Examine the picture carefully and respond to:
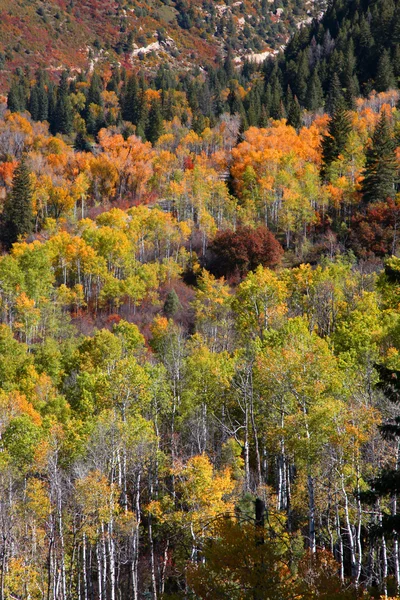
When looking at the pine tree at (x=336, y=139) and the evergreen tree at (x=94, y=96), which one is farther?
the evergreen tree at (x=94, y=96)

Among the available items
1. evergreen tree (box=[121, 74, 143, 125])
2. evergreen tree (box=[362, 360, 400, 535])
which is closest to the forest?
evergreen tree (box=[362, 360, 400, 535])

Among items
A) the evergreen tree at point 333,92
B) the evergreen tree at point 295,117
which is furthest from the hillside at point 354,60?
the evergreen tree at point 295,117

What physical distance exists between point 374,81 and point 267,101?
71.8 ft

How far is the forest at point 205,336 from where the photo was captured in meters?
22.8

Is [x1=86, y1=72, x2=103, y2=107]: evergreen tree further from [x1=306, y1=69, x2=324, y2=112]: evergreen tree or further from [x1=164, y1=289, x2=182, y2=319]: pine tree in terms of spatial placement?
[x1=164, y1=289, x2=182, y2=319]: pine tree

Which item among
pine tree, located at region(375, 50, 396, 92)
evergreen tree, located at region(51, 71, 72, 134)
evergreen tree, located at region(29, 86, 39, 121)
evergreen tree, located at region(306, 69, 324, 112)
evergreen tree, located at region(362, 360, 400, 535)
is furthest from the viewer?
evergreen tree, located at region(29, 86, 39, 121)

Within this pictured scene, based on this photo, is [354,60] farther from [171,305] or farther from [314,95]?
[171,305]

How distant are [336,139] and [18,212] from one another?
47214mm

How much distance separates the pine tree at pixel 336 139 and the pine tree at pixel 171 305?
1314 inches

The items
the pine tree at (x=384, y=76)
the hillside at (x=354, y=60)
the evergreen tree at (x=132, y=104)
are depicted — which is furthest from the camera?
the evergreen tree at (x=132, y=104)

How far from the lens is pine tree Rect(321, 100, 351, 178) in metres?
84.4

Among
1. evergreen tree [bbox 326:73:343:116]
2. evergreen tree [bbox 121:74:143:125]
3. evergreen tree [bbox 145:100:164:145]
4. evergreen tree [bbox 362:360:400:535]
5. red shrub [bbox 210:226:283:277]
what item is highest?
evergreen tree [bbox 121:74:143:125]

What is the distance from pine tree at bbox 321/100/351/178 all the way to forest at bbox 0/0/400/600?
318 mm

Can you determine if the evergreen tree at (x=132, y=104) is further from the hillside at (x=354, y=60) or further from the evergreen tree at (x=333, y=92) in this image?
the evergreen tree at (x=333, y=92)
